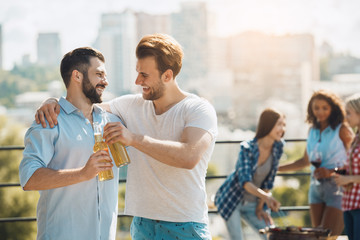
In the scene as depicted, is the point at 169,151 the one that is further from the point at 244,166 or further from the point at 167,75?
the point at 244,166

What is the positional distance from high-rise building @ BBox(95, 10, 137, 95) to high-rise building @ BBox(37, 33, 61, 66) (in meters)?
4.74

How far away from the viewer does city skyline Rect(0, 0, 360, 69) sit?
64562mm

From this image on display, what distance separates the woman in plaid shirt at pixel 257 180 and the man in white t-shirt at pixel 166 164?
1244 millimetres

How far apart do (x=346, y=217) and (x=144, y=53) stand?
164 centimetres

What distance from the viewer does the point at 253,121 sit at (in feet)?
195

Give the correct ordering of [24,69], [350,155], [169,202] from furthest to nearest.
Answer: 1. [24,69]
2. [350,155]
3. [169,202]

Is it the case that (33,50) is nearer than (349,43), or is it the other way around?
(33,50)

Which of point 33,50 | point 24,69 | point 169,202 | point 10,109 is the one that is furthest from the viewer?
point 33,50

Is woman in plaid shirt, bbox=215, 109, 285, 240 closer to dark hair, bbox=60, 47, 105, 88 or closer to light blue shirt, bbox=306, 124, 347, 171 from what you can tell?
light blue shirt, bbox=306, 124, 347, 171

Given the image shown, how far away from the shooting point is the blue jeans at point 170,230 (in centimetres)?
179

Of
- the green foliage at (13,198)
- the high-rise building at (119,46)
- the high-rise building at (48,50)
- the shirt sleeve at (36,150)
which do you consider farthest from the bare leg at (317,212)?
the high-rise building at (48,50)

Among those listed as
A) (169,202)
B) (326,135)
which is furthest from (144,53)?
(326,135)

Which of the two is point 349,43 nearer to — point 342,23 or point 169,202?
point 342,23

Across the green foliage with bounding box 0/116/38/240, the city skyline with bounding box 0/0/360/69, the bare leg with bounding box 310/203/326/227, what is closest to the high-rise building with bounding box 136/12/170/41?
the city skyline with bounding box 0/0/360/69
